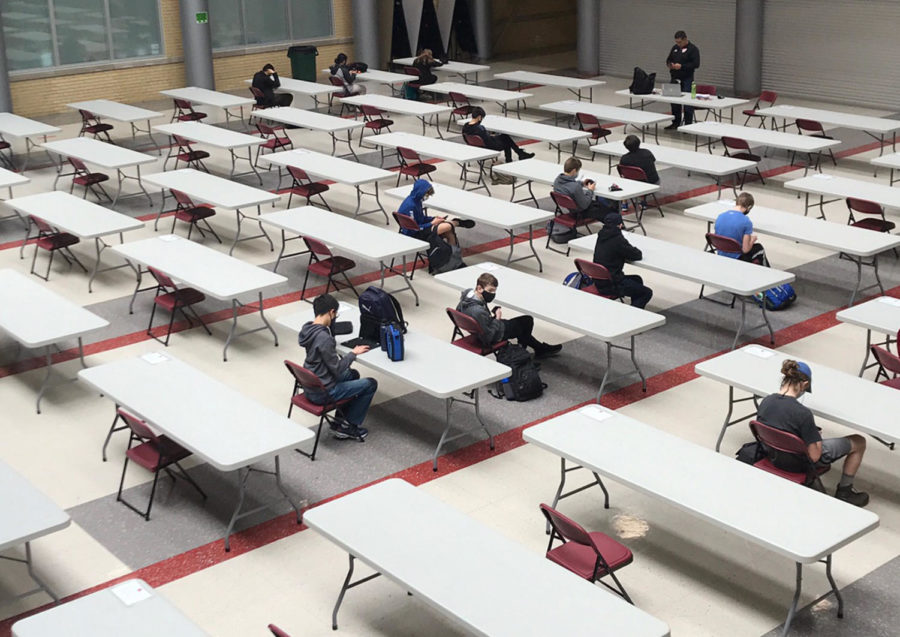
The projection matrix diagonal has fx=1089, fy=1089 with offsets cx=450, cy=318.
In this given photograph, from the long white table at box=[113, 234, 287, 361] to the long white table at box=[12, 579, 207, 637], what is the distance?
4237 mm

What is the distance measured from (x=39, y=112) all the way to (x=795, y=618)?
60.0 feet

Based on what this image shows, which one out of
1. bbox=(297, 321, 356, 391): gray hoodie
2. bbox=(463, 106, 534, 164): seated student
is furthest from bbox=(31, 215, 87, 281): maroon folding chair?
bbox=(463, 106, 534, 164): seated student

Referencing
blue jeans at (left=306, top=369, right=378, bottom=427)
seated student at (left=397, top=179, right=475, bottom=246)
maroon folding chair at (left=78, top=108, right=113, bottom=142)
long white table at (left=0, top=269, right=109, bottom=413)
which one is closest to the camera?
blue jeans at (left=306, top=369, right=378, bottom=427)

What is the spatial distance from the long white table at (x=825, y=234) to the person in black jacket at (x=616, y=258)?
152 cm

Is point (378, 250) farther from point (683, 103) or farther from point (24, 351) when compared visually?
point (683, 103)

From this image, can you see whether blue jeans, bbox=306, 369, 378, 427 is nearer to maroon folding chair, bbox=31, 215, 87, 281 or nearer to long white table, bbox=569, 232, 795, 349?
long white table, bbox=569, 232, 795, 349

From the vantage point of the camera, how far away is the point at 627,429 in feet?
21.8

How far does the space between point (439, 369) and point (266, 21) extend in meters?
17.5

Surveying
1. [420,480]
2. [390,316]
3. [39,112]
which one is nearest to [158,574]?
[420,480]

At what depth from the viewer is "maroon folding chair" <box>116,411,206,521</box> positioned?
695cm

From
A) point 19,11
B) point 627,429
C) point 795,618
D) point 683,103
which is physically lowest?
point 795,618

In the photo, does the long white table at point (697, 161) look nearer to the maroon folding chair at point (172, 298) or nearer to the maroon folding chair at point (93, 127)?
the maroon folding chair at point (172, 298)

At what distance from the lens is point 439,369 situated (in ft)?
25.2

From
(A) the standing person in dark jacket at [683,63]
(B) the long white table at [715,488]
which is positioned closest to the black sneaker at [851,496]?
(B) the long white table at [715,488]
